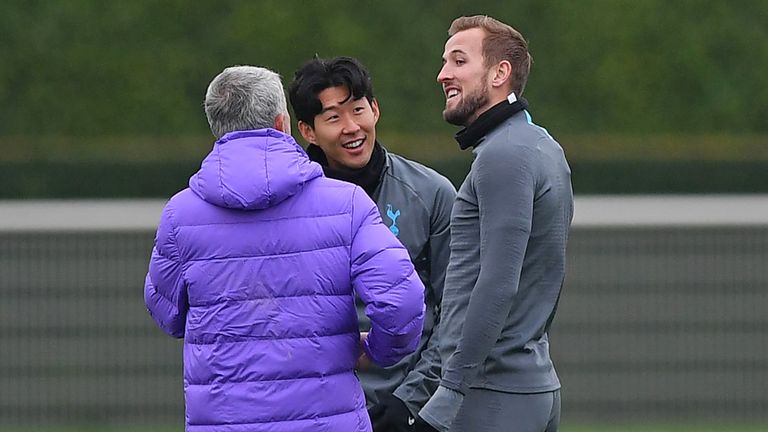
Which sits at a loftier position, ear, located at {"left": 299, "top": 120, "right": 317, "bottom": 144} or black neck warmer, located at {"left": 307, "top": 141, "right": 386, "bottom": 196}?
ear, located at {"left": 299, "top": 120, "right": 317, "bottom": 144}

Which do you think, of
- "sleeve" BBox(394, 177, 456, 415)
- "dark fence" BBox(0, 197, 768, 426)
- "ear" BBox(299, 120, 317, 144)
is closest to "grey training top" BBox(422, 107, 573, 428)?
→ "sleeve" BBox(394, 177, 456, 415)

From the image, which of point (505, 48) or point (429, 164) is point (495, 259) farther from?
point (429, 164)

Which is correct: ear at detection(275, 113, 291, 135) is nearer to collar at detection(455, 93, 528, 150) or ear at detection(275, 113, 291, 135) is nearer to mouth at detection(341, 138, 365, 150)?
collar at detection(455, 93, 528, 150)

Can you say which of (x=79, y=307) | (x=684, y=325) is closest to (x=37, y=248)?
(x=79, y=307)

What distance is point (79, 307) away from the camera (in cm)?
855

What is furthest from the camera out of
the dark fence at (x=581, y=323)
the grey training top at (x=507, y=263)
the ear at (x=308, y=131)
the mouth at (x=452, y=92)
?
the dark fence at (x=581, y=323)

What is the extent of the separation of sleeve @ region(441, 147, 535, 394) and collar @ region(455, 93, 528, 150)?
14 cm

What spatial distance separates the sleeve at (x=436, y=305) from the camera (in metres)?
4.29

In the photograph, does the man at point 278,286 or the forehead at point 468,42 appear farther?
the forehead at point 468,42

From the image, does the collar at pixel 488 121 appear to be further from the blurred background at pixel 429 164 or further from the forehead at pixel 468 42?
the blurred background at pixel 429 164

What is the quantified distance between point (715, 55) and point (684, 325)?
2.40 m

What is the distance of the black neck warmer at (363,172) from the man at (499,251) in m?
0.43

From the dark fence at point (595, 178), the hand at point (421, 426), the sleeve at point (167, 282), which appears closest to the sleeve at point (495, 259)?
the hand at point (421, 426)

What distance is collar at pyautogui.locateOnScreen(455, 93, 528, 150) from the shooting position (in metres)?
3.94
